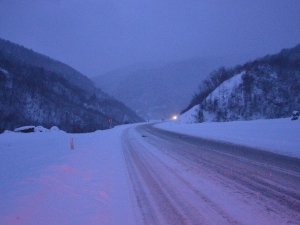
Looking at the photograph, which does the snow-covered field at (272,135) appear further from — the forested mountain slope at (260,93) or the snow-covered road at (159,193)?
the forested mountain slope at (260,93)

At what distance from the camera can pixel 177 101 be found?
191 metres

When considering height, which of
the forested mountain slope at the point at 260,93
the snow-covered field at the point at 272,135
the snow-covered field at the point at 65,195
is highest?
the forested mountain slope at the point at 260,93

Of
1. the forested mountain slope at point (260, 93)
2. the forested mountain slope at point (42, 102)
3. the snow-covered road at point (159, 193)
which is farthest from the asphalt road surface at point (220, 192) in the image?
the forested mountain slope at point (42, 102)

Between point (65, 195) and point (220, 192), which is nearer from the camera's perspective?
point (220, 192)

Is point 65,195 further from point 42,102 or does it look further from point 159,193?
point 42,102

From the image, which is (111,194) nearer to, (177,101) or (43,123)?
(43,123)

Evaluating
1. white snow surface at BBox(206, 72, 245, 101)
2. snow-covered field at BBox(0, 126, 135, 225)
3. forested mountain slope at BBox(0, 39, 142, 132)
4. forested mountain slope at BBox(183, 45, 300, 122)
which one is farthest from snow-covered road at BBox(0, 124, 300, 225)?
forested mountain slope at BBox(0, 39, 142, 132)

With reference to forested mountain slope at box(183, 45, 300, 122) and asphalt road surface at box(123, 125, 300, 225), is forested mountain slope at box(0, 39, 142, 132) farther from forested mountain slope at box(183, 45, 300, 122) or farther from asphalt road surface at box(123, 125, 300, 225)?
asphalt road surface at box(123, 125, 300, 225)

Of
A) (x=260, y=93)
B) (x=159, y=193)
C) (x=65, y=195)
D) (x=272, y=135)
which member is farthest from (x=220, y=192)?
(x=260, y=93)

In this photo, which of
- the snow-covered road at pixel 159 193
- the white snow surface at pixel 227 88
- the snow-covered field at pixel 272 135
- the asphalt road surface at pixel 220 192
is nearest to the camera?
the asphalt road surface at pixel 220 192

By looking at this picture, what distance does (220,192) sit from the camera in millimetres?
5461

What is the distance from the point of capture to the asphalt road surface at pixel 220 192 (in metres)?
4.18

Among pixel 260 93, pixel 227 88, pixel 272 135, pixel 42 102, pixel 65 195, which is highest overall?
pixel 42 102

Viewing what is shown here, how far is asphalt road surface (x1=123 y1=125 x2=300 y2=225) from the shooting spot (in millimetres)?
4184
